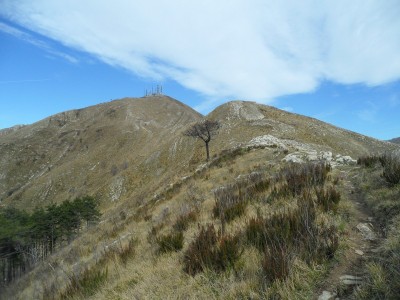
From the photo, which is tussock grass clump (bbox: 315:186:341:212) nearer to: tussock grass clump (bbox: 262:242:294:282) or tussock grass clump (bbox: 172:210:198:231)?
tussock grass clump (bbox: 262:242:294:282)

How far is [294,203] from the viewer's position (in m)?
6.21

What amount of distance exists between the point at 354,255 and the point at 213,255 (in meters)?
1.96

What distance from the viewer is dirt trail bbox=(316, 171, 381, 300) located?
10.1 ft

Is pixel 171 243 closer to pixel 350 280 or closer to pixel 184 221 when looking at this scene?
pixel 184 221

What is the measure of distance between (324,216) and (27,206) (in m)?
98.8

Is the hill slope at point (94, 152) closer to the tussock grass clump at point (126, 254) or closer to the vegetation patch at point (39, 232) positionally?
the vegetation patch at point (39, 232)

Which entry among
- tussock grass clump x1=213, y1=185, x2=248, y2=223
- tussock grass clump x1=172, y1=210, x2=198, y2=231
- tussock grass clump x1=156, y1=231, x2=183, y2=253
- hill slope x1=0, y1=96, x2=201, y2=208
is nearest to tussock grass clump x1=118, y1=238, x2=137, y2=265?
tussock grass clump x1=156, y1=231, x2=183, y2=253

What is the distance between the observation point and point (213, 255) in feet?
13.9

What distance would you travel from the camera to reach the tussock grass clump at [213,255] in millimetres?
4109

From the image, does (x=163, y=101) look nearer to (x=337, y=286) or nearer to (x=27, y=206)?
(x=27, y=206)

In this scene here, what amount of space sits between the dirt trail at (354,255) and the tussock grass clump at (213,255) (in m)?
1.33

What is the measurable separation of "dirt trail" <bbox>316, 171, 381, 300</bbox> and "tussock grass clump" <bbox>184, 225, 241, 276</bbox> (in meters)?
1.33

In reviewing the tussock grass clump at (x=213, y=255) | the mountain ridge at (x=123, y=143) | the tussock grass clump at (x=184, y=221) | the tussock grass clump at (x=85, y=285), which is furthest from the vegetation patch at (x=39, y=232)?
the tussock grass clump at (x=213, y=255)

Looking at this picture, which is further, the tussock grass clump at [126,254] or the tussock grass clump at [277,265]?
the tussock grass clump at [126,254]
